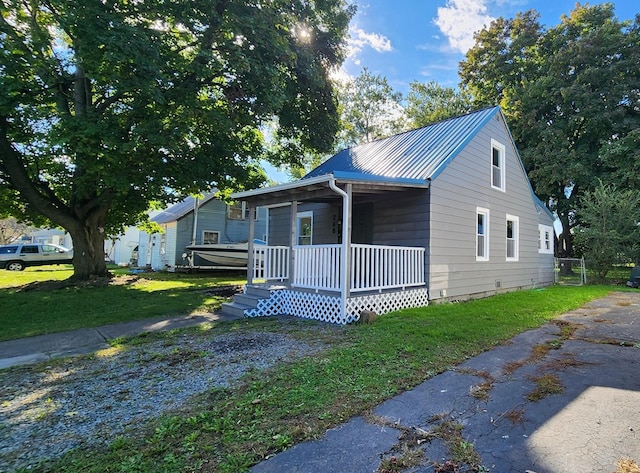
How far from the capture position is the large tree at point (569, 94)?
64.5 feet

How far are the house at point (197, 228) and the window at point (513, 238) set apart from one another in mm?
12639

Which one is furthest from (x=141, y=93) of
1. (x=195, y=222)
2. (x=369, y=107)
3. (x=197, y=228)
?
(x=369, y=107)

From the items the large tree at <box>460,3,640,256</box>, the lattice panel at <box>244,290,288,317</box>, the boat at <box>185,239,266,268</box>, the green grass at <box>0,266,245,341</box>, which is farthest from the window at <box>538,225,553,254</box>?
the green grass at <box>0,266,245,341</box>

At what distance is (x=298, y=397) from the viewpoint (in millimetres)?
3436

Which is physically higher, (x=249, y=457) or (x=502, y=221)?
(x=502, y=221)

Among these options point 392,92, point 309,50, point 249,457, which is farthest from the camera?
point 392,92

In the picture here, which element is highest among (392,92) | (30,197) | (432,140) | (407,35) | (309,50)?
(392,92)

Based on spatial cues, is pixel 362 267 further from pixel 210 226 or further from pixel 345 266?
pixel 210 226

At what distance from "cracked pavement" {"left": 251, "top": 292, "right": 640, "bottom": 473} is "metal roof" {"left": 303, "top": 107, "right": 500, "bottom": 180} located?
17.0 ft

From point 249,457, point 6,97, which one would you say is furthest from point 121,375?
point 6,97

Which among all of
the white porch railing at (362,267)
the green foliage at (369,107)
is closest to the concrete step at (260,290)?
the white porch railing at (362,267)

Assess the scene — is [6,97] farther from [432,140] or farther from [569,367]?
[569,367]

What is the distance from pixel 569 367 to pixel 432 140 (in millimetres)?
7785

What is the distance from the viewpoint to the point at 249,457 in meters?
2.49
